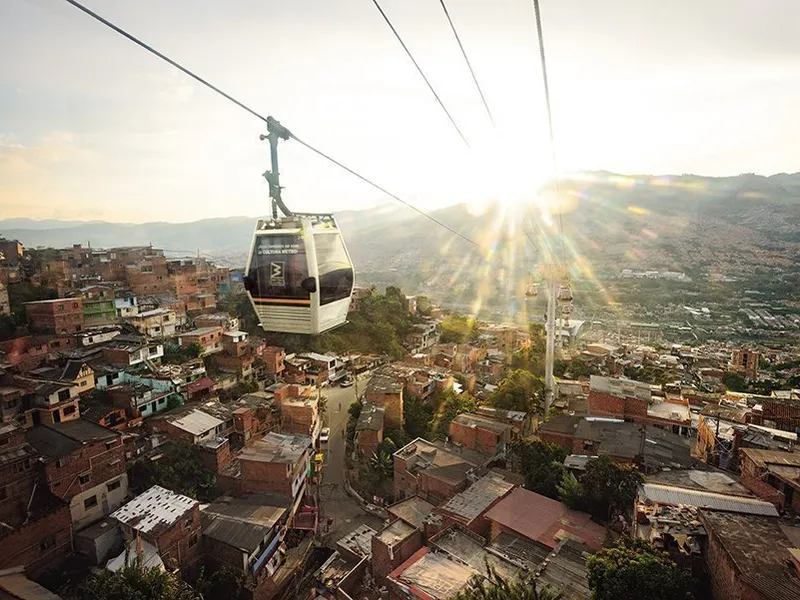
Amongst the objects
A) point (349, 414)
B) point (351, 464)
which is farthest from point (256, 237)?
point (349, 414)

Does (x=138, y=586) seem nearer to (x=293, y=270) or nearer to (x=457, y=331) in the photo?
(x=293, y=270)

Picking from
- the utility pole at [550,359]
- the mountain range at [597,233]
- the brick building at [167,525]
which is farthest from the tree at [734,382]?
the mountain range at [597,233]

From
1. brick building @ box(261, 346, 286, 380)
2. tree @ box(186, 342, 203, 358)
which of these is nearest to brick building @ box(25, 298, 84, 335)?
tree @ box(186, 342, 203, 358)

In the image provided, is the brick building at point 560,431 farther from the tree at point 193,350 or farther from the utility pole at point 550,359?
the tree at point 193,350

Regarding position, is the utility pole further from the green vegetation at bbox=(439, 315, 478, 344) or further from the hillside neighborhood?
the green vegetation at bbox=(439, 315, 478, 344)

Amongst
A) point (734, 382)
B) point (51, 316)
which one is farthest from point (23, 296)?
point (734, 382)

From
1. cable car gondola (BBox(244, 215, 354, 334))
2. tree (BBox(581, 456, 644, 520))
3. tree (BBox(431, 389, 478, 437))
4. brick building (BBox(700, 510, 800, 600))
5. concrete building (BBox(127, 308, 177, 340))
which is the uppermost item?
cable car gondola (BBox(244, 215, 354, 334))

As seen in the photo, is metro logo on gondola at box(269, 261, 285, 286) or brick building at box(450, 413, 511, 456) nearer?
metro logo on gondola at box(269, 261, 285, 286)
